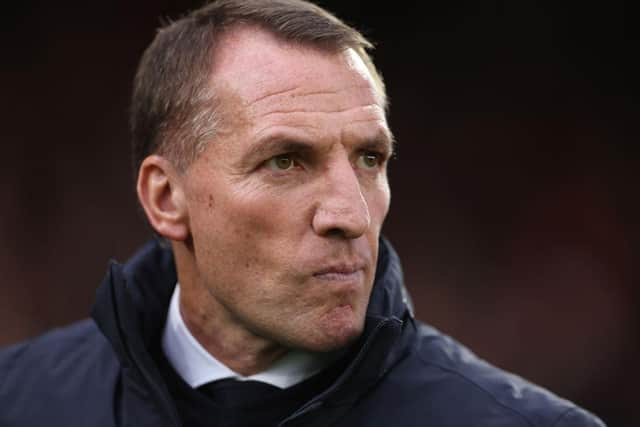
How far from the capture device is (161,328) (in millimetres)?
2680

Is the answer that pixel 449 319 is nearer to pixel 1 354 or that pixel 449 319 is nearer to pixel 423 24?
pixel 423 24

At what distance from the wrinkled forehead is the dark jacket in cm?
48

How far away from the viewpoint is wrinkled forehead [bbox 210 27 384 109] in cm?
226

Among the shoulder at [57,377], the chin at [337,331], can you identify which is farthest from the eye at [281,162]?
the shoulder at [57,377]

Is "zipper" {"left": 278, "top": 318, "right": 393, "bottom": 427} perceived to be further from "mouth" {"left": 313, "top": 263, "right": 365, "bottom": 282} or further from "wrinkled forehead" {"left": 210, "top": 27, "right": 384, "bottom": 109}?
"wrinkled forehead" {"left": 210, "top": 27, "right": 384, "bottom": 109}

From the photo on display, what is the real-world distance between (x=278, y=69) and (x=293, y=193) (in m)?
0.32

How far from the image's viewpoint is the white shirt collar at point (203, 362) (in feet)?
7.74

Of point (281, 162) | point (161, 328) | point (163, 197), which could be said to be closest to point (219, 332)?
point (161, 328)

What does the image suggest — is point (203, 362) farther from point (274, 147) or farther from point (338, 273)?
point (274, 147)

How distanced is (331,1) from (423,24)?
77 cm

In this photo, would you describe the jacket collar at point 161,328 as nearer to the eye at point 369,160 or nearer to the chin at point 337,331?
the chin at point 337,331

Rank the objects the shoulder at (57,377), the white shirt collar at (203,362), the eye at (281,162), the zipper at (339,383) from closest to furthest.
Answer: the zipper at (339,383) → the eye at (281,162) → the white shirt collar at (203,362) → the shoulder at (57,377)

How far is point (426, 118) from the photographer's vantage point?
5.91m

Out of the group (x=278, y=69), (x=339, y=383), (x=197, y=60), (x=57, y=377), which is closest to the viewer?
(x=339, y=383)
